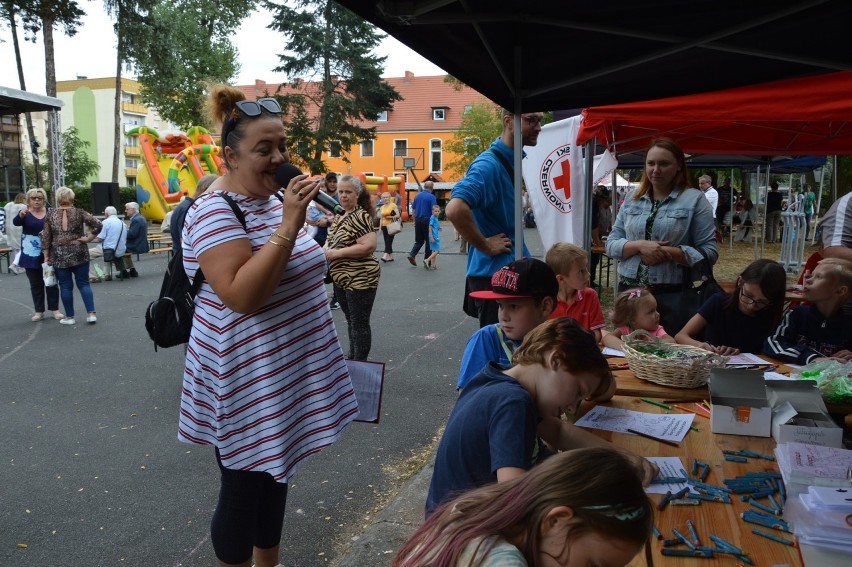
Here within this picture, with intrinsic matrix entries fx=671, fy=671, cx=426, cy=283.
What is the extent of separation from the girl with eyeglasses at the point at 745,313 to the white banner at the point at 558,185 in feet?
7.59

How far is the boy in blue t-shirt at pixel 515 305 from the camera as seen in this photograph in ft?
8.41

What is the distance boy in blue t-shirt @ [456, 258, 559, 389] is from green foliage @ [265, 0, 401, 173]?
34865 millimetres

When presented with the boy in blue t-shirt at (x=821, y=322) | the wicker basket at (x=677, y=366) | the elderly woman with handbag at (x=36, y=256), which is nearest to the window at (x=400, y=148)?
the elderly woman with handbag at (x=36, y=256)

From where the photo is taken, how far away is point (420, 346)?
742 cm

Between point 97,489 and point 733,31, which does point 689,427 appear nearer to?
point 733,31

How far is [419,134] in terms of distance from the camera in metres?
59.3

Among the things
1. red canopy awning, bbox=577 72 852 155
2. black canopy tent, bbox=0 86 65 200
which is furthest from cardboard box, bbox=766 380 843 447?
black canopy tent, bbox=0 86 65 200

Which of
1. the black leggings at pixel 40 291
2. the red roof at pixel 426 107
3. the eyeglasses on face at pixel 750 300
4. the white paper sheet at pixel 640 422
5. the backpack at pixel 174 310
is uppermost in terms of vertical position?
the red roof at pixel 426 107

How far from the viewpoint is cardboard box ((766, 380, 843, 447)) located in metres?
2.08

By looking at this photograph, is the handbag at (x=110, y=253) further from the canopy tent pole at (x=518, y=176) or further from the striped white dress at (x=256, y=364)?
the striped white dress at (x=256, y=364)

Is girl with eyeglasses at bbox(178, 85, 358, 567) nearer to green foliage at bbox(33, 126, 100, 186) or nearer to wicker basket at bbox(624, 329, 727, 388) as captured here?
wicker basket at bbox(624, 329, 727, 388)

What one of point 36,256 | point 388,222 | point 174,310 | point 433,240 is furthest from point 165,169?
point 174,310

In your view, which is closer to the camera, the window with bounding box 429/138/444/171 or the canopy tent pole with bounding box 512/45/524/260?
the canopy tent pole with bounding box 512/45/524/260

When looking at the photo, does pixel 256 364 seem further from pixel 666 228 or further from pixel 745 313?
pixel 666 228
